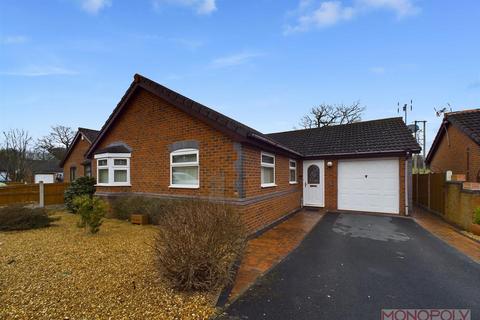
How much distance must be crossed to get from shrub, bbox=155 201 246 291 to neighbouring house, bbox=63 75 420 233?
9.01 ft

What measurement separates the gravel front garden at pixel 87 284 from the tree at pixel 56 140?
45.7 meters

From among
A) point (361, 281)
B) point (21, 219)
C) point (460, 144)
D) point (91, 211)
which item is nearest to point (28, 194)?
point (21, 219)

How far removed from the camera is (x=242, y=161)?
6.79 m

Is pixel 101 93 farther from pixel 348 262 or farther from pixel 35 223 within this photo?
pixel 348 262

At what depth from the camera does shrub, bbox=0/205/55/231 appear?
299 inches

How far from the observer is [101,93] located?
1303cm

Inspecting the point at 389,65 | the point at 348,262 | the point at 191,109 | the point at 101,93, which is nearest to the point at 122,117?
the point at 101,93

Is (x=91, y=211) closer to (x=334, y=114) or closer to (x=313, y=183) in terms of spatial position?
(x=313, y=183)

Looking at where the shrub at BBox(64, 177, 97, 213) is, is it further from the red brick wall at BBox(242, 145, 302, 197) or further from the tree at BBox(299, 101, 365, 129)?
the tree at BBox(299, 101, 365, 129)

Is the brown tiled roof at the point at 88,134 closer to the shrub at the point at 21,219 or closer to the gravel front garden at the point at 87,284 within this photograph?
the shrub at the point at 21,219

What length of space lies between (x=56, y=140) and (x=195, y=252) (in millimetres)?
52426

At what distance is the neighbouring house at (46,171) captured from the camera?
34.5 meters

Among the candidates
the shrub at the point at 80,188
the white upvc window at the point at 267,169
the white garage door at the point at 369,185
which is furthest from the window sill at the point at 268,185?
the shrub at the point at 80,188

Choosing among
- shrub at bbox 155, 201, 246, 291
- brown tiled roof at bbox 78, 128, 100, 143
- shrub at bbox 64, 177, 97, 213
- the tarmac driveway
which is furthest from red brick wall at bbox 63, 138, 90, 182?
the tarmac driveway
